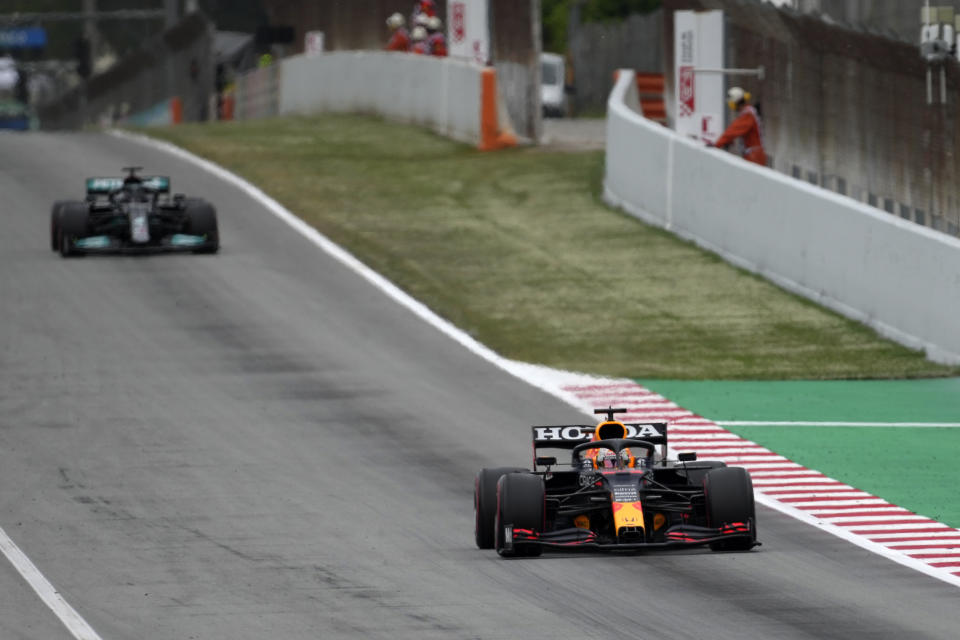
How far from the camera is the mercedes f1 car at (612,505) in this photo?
1255 cm

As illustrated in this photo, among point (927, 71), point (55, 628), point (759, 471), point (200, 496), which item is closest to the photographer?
point (55, 628)

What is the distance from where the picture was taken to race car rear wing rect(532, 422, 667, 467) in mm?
13406

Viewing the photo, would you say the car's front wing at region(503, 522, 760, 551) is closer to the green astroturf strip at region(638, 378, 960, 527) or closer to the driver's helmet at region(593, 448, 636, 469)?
the driver's helmet at region(593, 448, 636, 469)

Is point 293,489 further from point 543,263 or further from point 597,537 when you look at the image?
point 543,263

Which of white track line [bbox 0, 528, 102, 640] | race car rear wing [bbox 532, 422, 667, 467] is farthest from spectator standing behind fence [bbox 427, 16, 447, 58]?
white track line [bbox 0, 528, 102, 640]

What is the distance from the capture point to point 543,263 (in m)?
28.4

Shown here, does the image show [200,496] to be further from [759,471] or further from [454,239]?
[454,239]

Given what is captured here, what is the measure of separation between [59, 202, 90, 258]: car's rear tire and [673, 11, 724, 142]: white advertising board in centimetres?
912

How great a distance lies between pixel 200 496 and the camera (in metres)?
15.2

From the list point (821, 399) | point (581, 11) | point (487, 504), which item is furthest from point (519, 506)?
point (581, 11)

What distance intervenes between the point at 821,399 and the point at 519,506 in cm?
822

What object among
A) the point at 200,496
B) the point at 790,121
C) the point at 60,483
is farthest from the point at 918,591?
the point at 790,121

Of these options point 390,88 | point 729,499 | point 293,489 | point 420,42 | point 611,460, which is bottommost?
point 293,489

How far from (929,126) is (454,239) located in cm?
956
